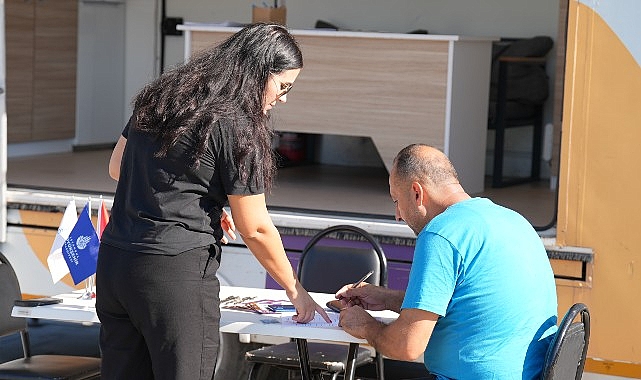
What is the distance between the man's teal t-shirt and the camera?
8.32ft

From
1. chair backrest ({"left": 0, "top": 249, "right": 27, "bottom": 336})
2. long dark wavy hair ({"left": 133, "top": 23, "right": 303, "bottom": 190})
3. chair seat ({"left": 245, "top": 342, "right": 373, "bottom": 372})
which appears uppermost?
long dark wavy hair ({"left": 133, "top": 23, "right": 303, "bottom": 190})

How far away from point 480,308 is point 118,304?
0.88 metres

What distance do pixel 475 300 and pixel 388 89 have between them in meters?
3.20

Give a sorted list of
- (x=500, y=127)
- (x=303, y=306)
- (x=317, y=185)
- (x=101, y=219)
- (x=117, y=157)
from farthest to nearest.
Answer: (x=500, y=127)
(x=317, y=185)
(x=101, y=219)
(x=117, y=157)
(x=303, y=306)

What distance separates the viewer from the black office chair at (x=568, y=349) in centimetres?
254

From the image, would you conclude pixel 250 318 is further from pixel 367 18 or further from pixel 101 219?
pixel 367 18

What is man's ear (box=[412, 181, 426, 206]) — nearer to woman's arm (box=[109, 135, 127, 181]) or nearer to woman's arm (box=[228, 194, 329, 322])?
woman's arm (box=[228, 194, 329, 322])

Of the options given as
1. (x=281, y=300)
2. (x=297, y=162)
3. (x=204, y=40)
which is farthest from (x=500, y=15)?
(x=281, y=300)

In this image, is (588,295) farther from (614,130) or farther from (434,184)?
(434,184)

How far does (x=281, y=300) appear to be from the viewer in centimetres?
326

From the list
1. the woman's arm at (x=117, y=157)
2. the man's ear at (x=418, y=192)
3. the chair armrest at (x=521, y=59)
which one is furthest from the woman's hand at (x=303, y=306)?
the chair armrest at (x=521, y=59)

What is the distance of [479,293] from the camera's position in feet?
8.38

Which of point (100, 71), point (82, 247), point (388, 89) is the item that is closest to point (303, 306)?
point (82, 247)

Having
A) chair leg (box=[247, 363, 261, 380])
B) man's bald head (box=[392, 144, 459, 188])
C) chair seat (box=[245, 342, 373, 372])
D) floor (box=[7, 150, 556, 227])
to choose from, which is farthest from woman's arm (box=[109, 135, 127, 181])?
floor (box=[7, 150, 556, 227])
